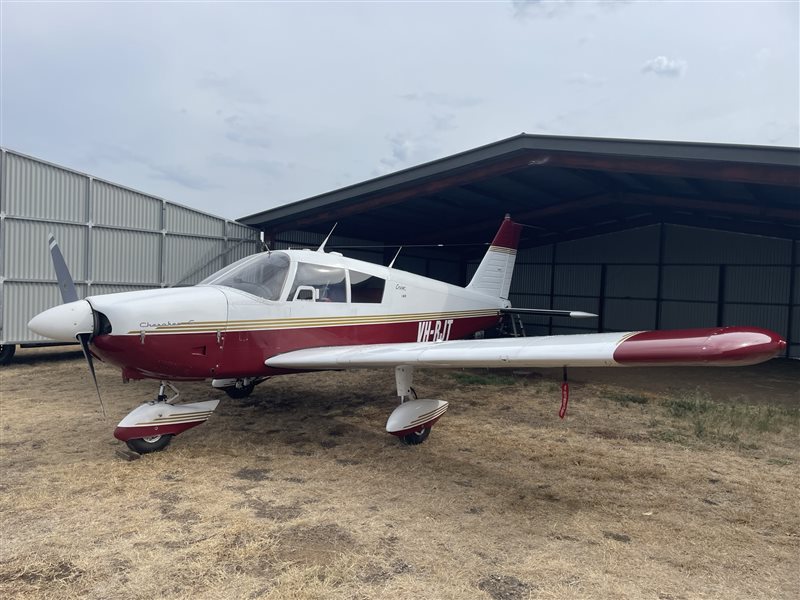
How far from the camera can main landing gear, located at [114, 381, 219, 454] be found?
4980 mm

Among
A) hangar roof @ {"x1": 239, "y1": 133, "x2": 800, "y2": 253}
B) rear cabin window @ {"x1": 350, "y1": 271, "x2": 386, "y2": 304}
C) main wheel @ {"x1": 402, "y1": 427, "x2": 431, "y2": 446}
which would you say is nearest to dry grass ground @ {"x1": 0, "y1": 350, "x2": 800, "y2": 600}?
main wheel @ {"x1": 402, "y1": 427, "x2": 431, "y2": 446}

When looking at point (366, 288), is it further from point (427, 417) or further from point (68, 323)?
point (68, 323)

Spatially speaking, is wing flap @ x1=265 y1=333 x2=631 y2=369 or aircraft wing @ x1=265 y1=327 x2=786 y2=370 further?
wing flap @ x1=265 y1=333 x2=631 y2=369

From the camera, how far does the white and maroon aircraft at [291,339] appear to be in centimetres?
358

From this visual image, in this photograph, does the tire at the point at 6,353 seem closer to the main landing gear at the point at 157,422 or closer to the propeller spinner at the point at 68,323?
the main landing gear at the point at 157,422

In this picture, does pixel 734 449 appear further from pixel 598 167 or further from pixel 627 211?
pixel 627 211

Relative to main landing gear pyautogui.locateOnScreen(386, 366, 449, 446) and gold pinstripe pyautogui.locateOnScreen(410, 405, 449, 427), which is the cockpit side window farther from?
gold pinstripe pyautogui.locateOnScreen(410, 405, 449, 427)

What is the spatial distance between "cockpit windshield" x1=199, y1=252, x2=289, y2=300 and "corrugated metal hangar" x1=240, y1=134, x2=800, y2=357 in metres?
4.85

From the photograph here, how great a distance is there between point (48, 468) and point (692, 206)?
13083 millimetres

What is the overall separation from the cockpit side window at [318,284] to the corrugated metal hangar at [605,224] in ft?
14.2

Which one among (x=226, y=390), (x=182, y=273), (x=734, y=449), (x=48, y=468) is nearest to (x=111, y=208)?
(x=182, y=273)

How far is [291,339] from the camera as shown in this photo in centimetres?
588

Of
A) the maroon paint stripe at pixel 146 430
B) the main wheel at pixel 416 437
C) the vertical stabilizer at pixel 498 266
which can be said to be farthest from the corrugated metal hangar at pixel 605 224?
the maroon paint stripe at pixel 146 430

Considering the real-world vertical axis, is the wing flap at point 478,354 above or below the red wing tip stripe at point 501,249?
below
